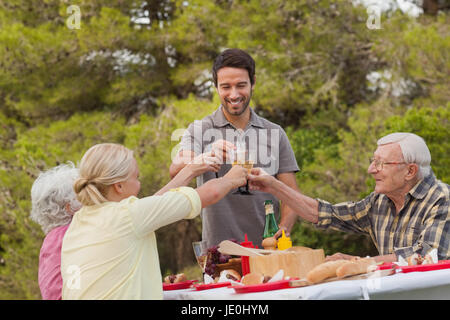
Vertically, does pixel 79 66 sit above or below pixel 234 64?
above

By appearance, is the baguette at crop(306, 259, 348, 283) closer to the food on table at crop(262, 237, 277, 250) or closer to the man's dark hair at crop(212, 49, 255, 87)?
the food on table at crop(262, 237, 277, 250)

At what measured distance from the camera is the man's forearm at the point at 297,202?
3.01m

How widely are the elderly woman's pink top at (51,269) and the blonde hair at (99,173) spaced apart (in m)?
0.33

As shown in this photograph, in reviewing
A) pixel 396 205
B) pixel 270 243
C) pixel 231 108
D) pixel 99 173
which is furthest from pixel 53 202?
pixel 396 205

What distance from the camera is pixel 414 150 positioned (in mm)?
Answer: 2949

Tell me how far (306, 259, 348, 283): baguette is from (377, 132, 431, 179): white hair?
3.36 feet

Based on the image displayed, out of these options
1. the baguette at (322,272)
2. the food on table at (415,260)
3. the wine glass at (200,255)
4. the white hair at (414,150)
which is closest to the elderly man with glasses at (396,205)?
the white hair at (414,150)

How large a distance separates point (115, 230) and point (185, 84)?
881 cm

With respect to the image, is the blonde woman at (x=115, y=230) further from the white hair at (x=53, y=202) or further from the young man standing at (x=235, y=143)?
the young man standing at (x=235, y=143)

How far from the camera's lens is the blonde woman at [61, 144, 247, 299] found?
205cm

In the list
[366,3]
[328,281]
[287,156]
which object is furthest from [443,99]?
[328,281]

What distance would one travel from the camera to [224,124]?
11.1ft
